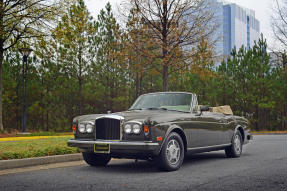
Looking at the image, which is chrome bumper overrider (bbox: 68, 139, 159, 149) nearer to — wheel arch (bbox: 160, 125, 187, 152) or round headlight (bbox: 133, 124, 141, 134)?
round headlight (bbox: 133, 124, 141, 134)

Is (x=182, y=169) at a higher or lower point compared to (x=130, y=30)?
lower

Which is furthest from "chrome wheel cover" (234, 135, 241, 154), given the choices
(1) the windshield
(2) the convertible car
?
(1) the windshield

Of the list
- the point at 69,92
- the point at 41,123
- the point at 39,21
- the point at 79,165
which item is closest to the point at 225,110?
the point at 79,165

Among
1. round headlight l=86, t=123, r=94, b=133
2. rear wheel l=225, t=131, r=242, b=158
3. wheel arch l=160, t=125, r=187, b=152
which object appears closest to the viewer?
wheel arch l=160, t=125, r=187, b=152

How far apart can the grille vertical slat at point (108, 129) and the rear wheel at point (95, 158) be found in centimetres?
90

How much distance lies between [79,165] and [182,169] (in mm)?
2239

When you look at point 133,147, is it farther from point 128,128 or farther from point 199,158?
point 199,158

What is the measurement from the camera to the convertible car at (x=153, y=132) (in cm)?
669

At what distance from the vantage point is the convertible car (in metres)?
6.69

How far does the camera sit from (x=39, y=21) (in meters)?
19.3

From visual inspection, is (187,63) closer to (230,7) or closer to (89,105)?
(89,105)

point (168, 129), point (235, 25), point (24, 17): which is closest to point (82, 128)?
point (168, 129)

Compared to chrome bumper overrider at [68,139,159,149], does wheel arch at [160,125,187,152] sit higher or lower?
higher

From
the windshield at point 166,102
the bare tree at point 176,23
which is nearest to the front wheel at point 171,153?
the windshield at point 166,102
